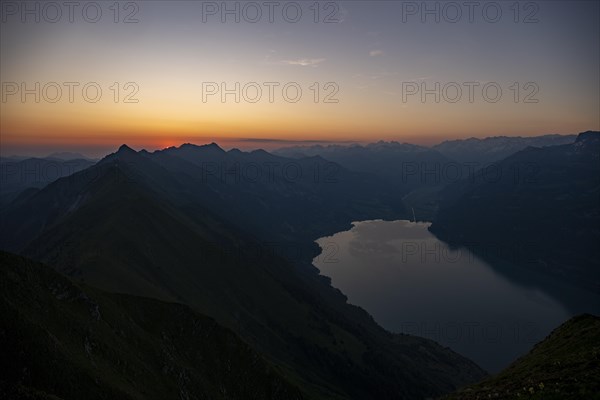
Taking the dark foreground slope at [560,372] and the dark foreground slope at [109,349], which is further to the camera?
the dark foreground slope at [109,349]

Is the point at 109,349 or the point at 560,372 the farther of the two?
the point at 109,349

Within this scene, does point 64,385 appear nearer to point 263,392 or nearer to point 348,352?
point 263,392

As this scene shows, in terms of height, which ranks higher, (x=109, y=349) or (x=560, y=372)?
(x=560, y=372)

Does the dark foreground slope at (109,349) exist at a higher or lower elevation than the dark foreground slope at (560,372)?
lower

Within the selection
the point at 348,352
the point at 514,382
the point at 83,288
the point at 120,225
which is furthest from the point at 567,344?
the point at 120,225
